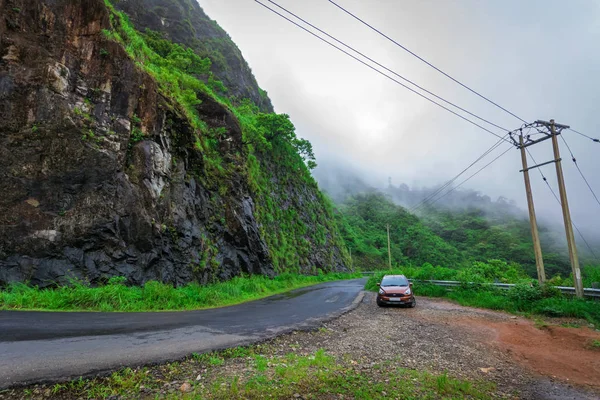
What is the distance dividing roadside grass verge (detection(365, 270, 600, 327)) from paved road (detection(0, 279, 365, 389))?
9.62 meters

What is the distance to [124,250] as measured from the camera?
1309cm

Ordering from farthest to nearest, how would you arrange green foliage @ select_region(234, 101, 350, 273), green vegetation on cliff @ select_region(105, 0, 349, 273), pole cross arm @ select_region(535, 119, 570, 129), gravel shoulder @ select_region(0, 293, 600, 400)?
green foliage @ select_region(234, 101, 350, 273) → green vegetation on cliff @ select_region(105, 0, 349, 273) → pole cross arm @ select_region(535, 119, 570, 129) → gravel shoulder @ select_region(0, 293, 600, 400)

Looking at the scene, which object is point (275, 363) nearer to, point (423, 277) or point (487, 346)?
point (487, 346)

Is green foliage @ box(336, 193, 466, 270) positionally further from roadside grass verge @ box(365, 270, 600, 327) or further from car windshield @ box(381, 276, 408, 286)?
car windshield @ box(381, 276, 408, 286)

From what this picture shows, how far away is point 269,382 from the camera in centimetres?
466

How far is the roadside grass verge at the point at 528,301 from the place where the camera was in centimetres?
1058

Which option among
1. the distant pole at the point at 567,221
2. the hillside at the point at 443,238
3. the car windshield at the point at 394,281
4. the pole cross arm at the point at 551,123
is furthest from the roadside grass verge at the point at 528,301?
the hillside at the point at 443,238

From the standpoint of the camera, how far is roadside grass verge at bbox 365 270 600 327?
10582 millimetres

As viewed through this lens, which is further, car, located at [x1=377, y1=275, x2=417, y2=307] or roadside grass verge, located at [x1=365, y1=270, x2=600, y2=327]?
car, located at [x1=377, y1=275, x2=417, y2=307]

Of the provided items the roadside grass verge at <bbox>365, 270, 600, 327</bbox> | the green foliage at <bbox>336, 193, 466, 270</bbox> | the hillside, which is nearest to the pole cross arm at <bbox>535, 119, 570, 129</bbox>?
the roadside grass verge at <bbox>365, 270, 600, 327</bbox>

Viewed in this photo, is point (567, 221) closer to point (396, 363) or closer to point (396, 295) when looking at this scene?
point (396, 295)

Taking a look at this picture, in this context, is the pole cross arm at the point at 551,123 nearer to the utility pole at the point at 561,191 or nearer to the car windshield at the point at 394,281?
the utility pole at the point at 561,191

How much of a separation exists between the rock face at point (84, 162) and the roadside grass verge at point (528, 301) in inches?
581

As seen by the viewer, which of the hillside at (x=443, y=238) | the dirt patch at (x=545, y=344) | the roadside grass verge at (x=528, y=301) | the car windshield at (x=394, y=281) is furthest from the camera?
the hillside at (x=443, y=238)
